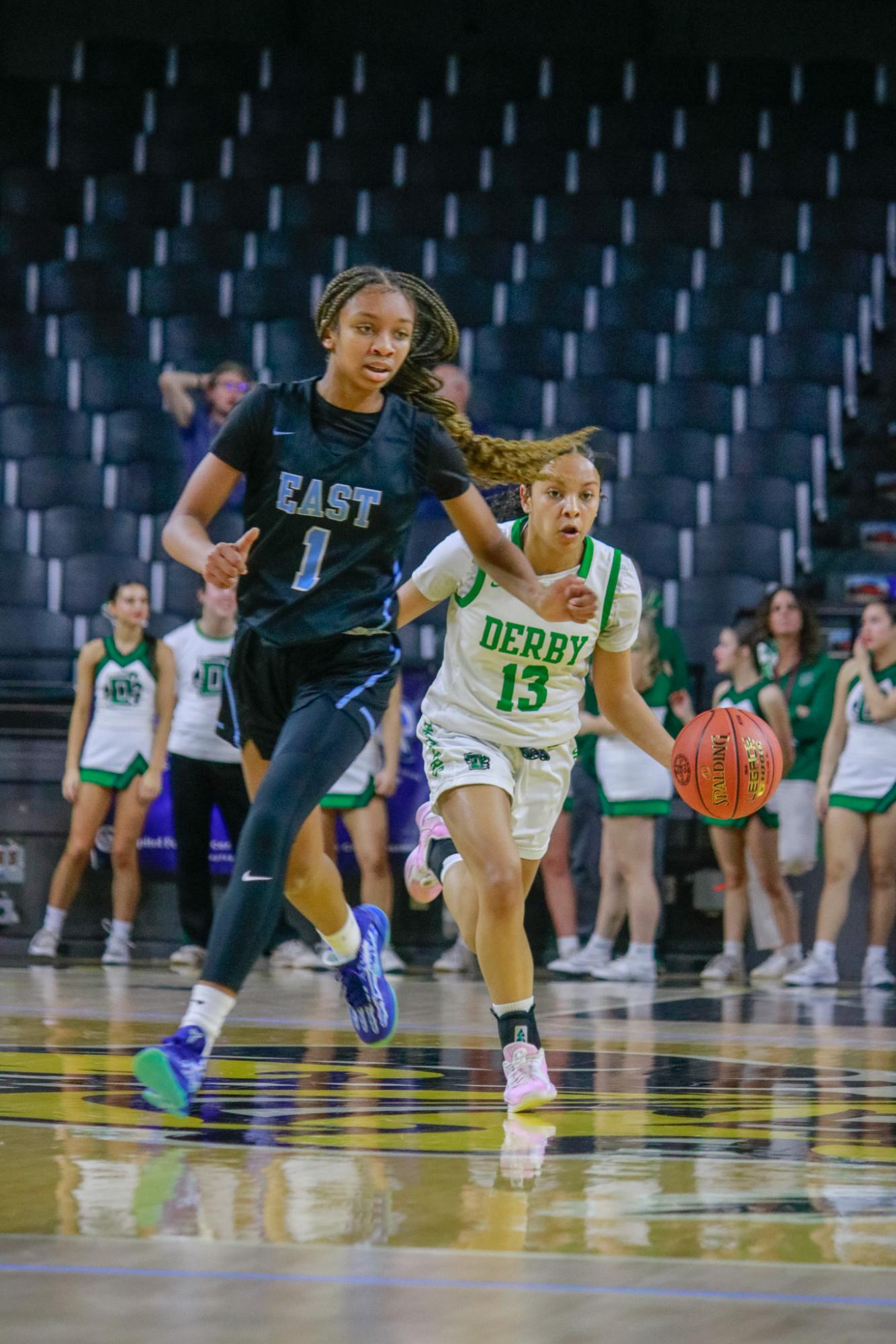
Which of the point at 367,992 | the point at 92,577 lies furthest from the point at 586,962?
the point at 92,577

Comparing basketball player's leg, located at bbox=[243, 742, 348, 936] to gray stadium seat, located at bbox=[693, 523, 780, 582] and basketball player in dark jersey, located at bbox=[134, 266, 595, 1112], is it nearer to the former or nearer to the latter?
basketball player in dark jersey, located at bbox=[134, 266, 595, 1112]

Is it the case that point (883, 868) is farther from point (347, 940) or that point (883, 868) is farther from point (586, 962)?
point (347, 940)

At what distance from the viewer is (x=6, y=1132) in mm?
3229

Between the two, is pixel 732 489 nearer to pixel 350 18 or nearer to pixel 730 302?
pixel 730 302

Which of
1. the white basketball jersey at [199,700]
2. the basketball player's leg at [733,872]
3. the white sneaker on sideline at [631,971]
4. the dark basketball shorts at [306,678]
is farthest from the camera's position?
the basketball player's leg at [733,872]

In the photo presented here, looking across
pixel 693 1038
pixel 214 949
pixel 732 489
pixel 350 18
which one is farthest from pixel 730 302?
pixel 214 949

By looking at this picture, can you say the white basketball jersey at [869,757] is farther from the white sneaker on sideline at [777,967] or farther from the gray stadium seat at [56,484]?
the gray stadium seat at [56,484]

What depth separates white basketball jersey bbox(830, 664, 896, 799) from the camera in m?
8.15

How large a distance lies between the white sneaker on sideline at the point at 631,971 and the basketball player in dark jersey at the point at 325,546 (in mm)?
4306

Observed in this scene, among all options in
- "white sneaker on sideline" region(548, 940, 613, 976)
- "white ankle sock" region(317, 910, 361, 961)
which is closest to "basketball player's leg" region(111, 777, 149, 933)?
"white sneaker on sideline" region(548, 940, 613, 976)

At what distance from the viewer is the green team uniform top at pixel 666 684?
8.39m

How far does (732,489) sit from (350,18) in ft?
22.0

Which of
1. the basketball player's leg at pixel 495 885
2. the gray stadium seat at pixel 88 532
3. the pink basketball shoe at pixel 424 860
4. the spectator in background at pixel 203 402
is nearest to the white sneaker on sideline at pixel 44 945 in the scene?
the spectator in background at pixel 203 402

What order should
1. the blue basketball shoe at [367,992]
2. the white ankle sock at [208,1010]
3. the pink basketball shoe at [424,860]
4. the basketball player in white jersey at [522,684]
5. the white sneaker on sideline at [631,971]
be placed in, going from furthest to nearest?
1. the white sneaker on sideline at [631,971]
2. the pink basketball shoe at [424,860]
3. the blue basketball shoe at [367,992]
4. the basketball player in white jersey at [522,684]
5. the white ankle sock at [208,1010]
